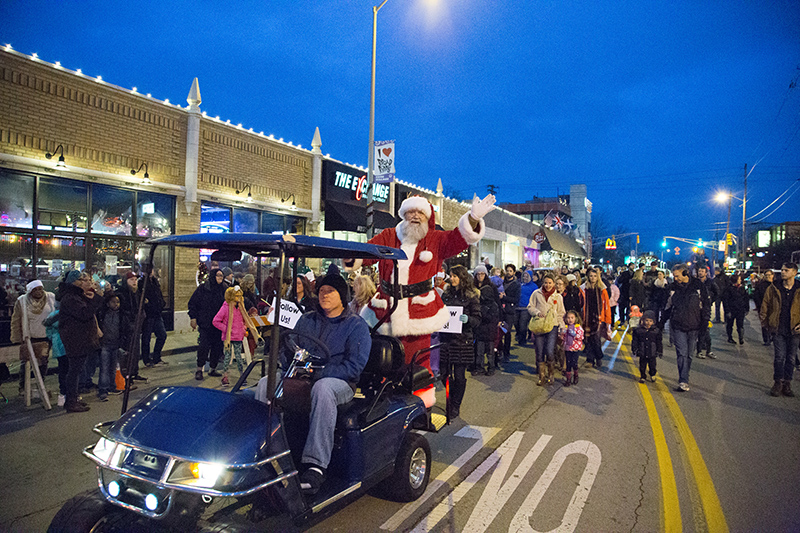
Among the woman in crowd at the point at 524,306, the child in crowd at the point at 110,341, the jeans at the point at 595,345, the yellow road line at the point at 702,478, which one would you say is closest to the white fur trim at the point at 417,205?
the yellow road line at the point at 702,478

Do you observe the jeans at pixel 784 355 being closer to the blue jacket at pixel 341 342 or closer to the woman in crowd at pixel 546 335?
the woman in crowd at pixel 546 335

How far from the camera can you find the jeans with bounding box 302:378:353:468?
325 cm

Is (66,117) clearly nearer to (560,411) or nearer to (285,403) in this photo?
(285,403)

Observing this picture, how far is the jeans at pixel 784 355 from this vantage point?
747cm

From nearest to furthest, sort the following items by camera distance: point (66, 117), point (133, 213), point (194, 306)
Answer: point (194, 306)
point (66, 117)
point (133, 213)

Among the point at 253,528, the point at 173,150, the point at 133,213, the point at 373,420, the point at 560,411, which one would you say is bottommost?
the point at 560,411

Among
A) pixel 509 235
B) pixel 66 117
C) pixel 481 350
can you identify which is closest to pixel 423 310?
pixel 481 350

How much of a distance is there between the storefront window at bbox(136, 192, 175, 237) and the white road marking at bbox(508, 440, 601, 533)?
1123 cm

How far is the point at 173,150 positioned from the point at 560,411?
11404 mm

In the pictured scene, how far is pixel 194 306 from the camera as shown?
342 inches

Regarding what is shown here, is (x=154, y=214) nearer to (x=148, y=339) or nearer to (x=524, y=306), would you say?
(x=148, y=339)

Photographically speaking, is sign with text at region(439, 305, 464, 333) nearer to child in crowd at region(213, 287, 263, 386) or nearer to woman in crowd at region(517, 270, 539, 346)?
child in crowd at region(213, 287, 263, 386)

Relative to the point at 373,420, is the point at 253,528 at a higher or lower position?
lower

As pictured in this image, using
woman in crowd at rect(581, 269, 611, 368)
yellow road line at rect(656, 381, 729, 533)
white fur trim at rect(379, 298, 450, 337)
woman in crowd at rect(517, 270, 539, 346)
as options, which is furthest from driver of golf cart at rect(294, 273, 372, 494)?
woman in crowd at rect(517, 270, 539, 346)
